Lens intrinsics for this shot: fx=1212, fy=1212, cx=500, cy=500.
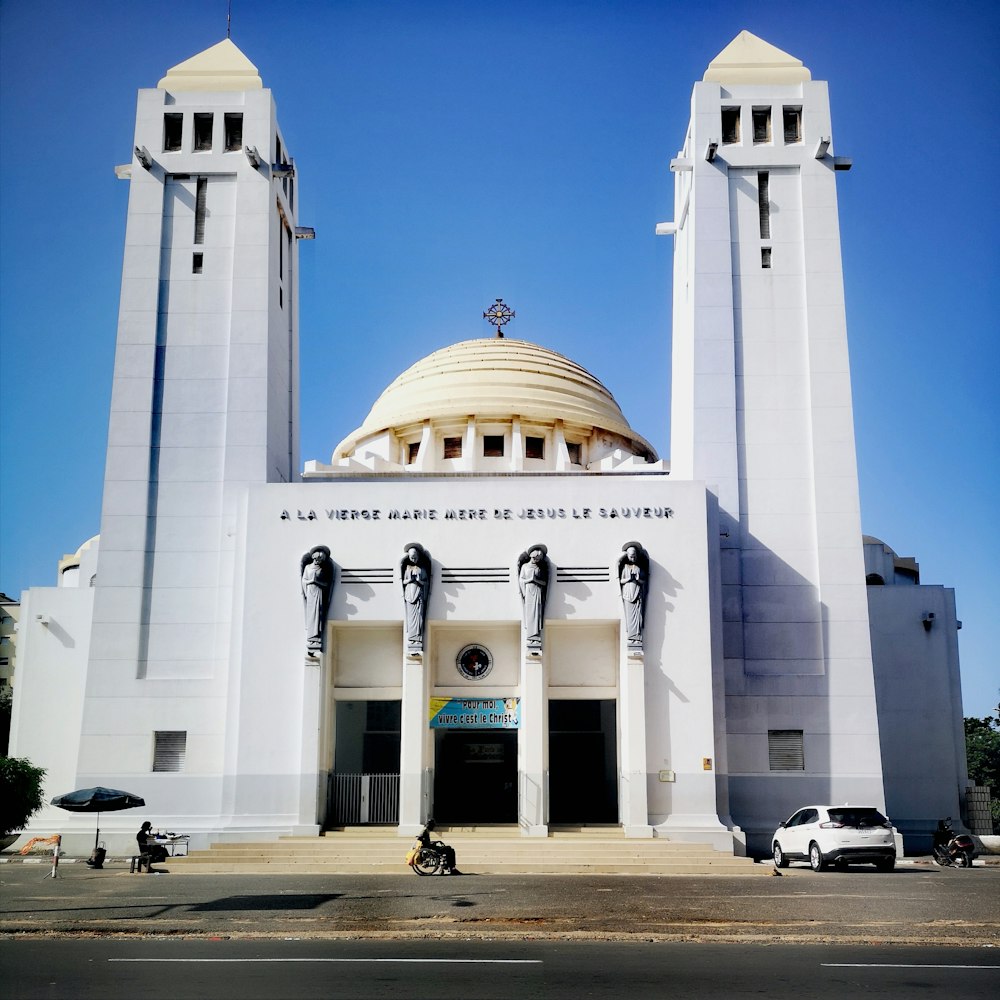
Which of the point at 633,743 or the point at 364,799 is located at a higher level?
the point at 633,743

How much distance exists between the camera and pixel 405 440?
169ft

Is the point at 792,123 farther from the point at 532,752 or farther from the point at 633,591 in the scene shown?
the point at 532,752

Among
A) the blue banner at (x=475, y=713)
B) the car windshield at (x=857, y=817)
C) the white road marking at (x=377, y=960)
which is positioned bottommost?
the white road marking at (x=377, y=960)

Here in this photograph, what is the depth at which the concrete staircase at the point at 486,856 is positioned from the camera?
90.4 ft

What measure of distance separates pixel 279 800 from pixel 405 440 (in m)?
22.0

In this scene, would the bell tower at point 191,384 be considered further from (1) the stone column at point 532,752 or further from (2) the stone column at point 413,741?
(1) the stone column at point 532,752

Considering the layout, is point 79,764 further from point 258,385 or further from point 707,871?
point 707,871

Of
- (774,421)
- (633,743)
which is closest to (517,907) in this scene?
(633,743)

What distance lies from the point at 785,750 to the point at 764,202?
1711cm

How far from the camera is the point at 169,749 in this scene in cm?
3419

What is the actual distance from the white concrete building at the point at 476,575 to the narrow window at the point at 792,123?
0.33 ft

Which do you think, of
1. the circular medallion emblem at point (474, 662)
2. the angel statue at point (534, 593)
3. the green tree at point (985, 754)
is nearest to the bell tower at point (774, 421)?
the angel statue at point (534, 593)

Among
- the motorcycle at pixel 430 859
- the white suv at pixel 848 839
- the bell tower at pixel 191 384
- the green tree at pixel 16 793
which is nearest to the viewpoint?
the motorcycle at pixel 430 859

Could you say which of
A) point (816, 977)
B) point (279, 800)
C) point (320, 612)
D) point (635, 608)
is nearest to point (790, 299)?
point (635, 608)
